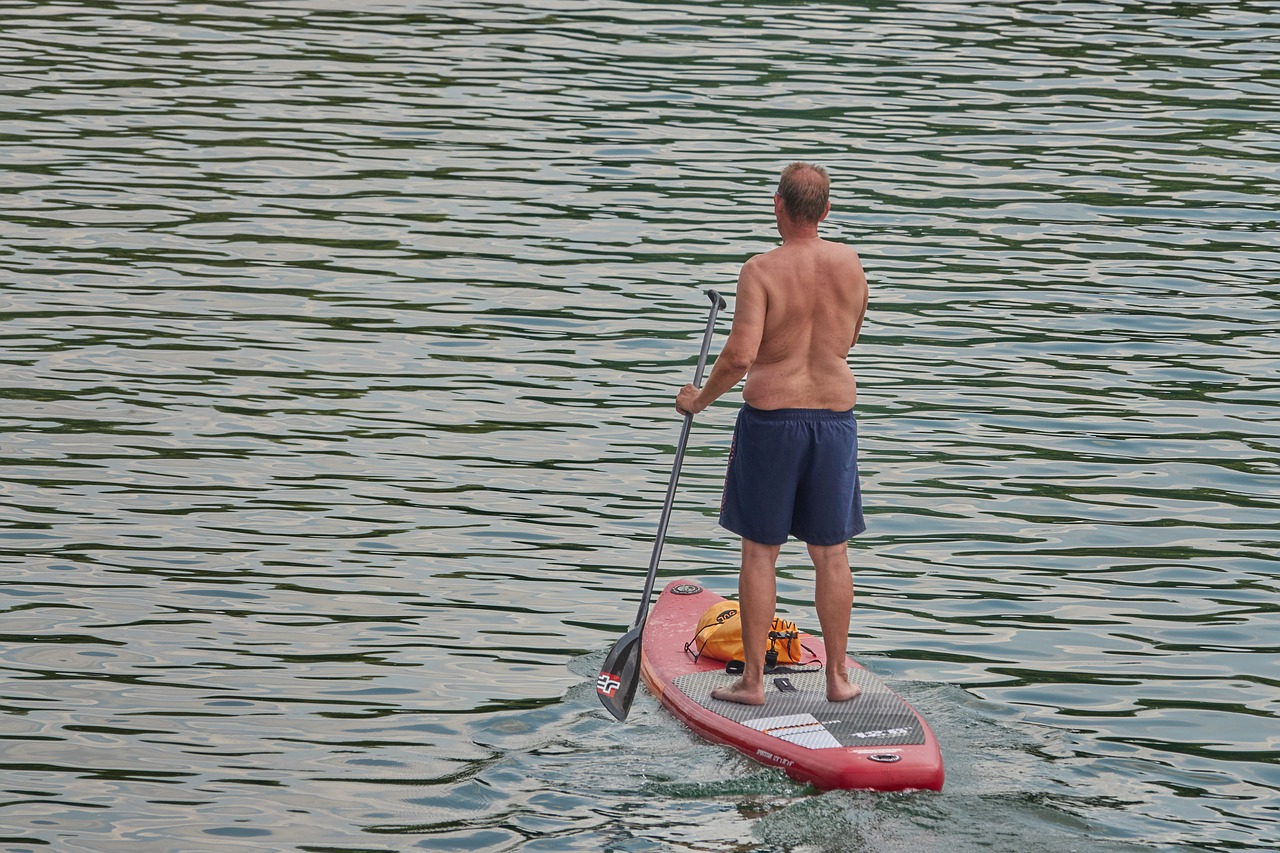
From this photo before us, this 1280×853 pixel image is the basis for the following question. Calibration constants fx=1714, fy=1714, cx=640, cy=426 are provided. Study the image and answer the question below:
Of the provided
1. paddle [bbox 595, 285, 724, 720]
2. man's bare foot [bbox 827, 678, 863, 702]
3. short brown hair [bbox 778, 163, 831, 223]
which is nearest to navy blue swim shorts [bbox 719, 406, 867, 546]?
paddle [bbox 595, 285, 724, 720]

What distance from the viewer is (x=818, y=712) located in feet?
25.6

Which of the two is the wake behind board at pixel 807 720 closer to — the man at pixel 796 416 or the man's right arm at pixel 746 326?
the man at pixel 796 416

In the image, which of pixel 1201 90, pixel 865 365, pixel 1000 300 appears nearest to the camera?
pixel 865 365

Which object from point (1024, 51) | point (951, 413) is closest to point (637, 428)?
point (951, 413)

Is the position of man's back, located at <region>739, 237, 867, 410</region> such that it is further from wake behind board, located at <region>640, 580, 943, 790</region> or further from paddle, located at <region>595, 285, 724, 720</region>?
wake behind board, located at <region>640, 580, 943, 790</region>

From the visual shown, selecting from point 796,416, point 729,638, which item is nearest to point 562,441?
point 729,638

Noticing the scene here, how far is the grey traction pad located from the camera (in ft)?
24.4

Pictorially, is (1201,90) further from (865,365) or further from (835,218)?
(865,365)

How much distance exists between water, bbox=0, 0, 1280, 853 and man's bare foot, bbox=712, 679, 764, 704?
13.8 inches

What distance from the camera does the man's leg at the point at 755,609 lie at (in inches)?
312

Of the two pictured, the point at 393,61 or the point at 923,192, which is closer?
the point at 923,192

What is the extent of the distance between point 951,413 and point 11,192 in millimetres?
9873

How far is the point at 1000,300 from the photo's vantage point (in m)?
15.4

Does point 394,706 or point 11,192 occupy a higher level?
point 11,192
